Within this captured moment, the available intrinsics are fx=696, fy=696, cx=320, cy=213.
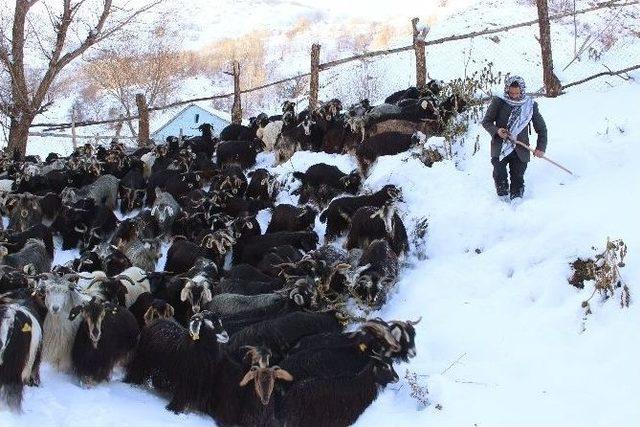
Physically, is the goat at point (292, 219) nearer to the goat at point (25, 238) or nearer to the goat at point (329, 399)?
the goat at point (25, 238)

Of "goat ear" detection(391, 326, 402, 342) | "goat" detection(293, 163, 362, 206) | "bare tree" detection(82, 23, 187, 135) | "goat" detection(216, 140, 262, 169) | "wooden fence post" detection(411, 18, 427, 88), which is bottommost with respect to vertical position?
"goat ear" detection(391, 326, 402, 342)

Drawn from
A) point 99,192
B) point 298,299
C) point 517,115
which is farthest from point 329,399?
point 99,192

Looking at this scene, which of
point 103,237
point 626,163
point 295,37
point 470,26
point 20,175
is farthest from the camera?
point 295,37

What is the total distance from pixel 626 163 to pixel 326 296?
3933 mm

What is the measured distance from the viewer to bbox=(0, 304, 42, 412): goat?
5.05 m

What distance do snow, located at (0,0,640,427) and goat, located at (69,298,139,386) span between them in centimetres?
15

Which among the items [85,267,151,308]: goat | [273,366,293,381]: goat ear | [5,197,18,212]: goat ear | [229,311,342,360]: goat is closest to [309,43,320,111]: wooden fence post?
[5,197,18,212]: goat ear

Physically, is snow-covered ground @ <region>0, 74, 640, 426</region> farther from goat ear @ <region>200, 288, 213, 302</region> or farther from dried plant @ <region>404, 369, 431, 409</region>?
goat ear @ <region>200, 288, 213, 302</region>

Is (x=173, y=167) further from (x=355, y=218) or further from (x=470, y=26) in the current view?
(x=470, y=26)

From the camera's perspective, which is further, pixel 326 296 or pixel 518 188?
pixel 518 188

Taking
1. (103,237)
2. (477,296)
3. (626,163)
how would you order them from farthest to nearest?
1. (103,237)
2. (626,163)
3. (477,296)

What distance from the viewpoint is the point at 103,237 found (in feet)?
33.5

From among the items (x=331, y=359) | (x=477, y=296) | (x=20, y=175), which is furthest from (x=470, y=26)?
(x=331, y=359)

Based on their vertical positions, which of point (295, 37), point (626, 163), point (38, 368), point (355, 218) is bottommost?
point (38, 368)
